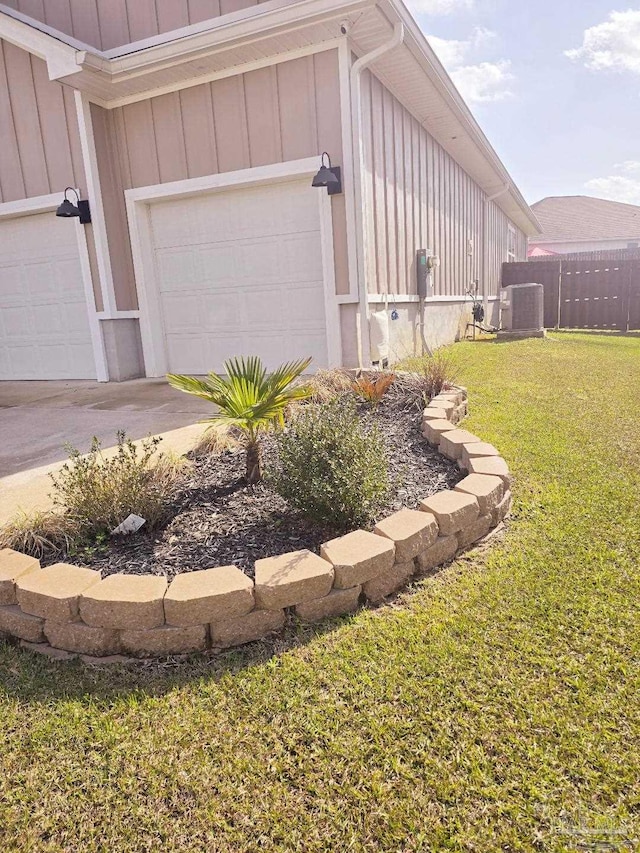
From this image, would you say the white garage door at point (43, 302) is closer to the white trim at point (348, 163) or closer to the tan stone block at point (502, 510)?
the white trim at point (348, 163)

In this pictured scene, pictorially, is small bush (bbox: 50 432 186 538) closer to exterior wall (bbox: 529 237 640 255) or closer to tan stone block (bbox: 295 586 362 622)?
tan stone block (bbox: 295 586 362 622)

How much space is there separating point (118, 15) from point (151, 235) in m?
2.34

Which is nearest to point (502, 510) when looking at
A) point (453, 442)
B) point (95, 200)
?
point (453, 442)

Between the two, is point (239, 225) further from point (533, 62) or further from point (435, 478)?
point (533, 62)

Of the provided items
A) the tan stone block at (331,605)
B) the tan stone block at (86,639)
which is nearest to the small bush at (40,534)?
the tan stone block at (86,639)

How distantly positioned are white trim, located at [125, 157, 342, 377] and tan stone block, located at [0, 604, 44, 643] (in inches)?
164

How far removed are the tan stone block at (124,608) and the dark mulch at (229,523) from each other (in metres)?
0.27

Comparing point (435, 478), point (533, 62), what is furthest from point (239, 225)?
point (533, 62)

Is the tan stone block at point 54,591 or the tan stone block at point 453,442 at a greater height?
the tan stone block at point 453,442

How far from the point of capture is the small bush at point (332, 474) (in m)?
2.23

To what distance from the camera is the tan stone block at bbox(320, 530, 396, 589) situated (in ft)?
6.18

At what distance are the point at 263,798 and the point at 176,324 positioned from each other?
599cm

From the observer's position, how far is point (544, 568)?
205 cm

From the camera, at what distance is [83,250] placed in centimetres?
634
